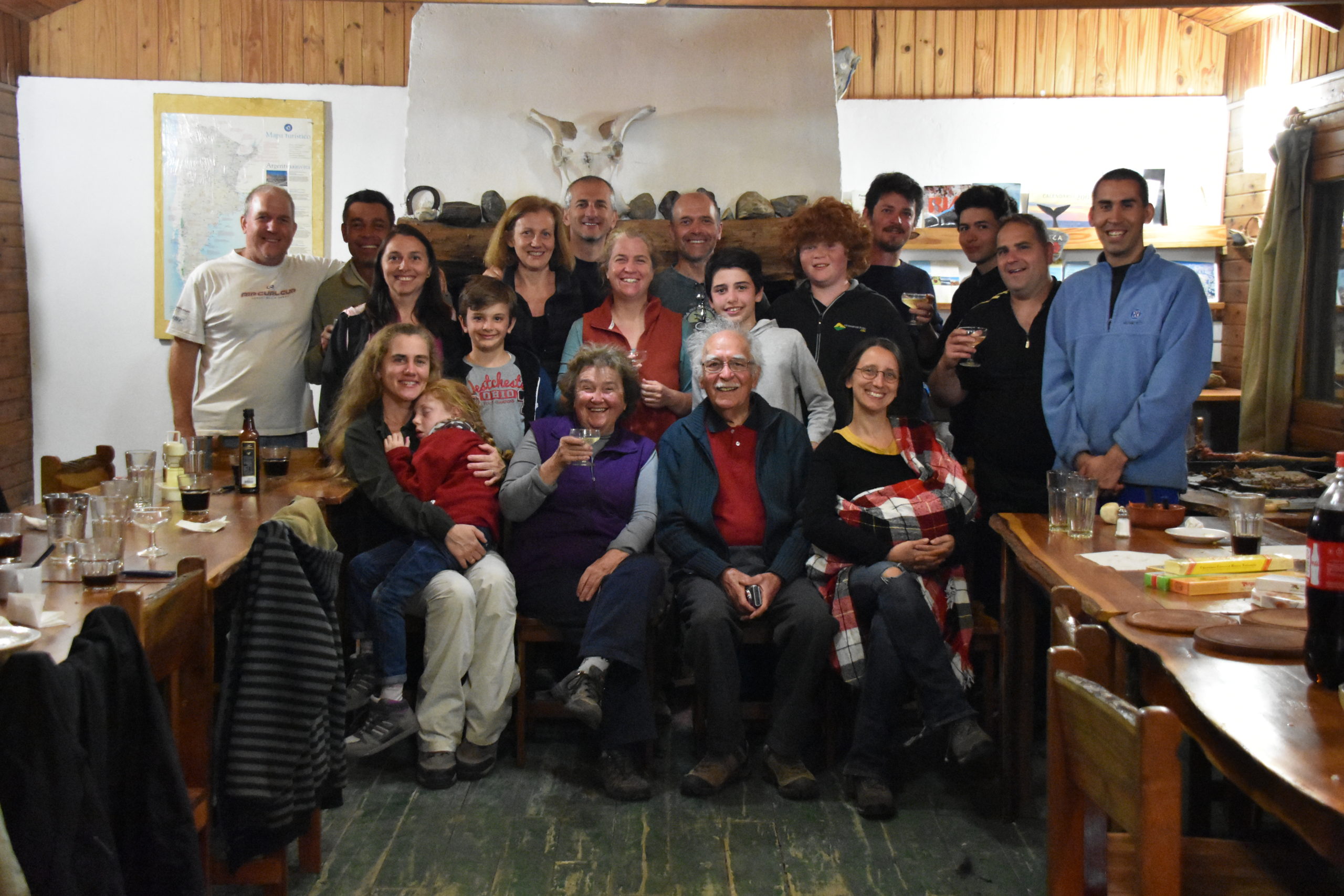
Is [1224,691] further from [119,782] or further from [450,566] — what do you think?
[450,566]

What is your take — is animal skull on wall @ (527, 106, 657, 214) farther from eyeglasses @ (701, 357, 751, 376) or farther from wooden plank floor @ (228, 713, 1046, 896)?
wooden plank floor @ (228, 713, 1046, 896)

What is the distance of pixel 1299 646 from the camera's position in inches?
67.7

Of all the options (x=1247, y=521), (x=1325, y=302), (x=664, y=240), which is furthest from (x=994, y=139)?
(x=1247, y=521)

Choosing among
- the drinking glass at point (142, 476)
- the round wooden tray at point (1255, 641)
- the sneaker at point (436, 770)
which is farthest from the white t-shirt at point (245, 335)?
the round wooden tray at point (1255, 641)

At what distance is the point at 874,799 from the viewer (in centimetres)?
288

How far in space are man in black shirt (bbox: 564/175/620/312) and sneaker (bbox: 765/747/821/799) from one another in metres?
1.72

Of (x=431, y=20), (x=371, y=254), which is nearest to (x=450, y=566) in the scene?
(x=371, y=254)

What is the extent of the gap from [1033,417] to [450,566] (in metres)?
1.77

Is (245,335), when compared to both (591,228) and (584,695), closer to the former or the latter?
(591,228)

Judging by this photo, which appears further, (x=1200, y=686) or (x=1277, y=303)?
(x=1277, y=303)

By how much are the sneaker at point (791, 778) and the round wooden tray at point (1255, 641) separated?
1.36 metres

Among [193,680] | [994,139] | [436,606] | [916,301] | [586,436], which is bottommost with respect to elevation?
[436,606]

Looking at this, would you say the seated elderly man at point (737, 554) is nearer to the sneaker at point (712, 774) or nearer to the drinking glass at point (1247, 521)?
the sneaker at point (712, 774)

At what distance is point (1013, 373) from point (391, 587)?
6.36 feet
